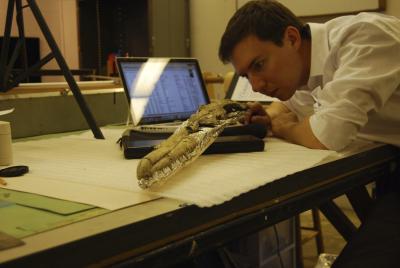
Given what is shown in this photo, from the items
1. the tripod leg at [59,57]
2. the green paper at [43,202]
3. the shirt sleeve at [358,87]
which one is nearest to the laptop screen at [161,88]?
the tripod leg at [59,57]

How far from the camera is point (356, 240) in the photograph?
91 cm

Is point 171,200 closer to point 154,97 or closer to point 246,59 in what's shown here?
point 246,59

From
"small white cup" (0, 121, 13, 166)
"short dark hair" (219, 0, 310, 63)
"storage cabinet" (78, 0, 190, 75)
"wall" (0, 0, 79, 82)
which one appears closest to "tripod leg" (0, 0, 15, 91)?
"small white cup" (0, 121, 13, 166)

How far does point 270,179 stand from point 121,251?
0.29 meters

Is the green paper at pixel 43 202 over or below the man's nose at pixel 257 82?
below

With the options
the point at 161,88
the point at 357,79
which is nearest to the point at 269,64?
the point at 357,79

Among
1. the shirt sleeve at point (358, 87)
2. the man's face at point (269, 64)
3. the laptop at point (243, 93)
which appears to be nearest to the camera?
the shirt sleeve at point (358, 87)

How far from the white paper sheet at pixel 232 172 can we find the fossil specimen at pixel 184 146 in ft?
0.06

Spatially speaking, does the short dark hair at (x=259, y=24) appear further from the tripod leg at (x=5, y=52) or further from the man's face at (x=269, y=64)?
the tripod leg at (x=5, y=52)

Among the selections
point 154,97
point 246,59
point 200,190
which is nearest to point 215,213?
point 200,190

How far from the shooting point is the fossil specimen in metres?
0.67

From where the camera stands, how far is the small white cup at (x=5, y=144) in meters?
0.86

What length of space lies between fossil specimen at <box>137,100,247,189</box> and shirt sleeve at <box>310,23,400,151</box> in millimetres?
226

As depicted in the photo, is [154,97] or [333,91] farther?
[154,97]
